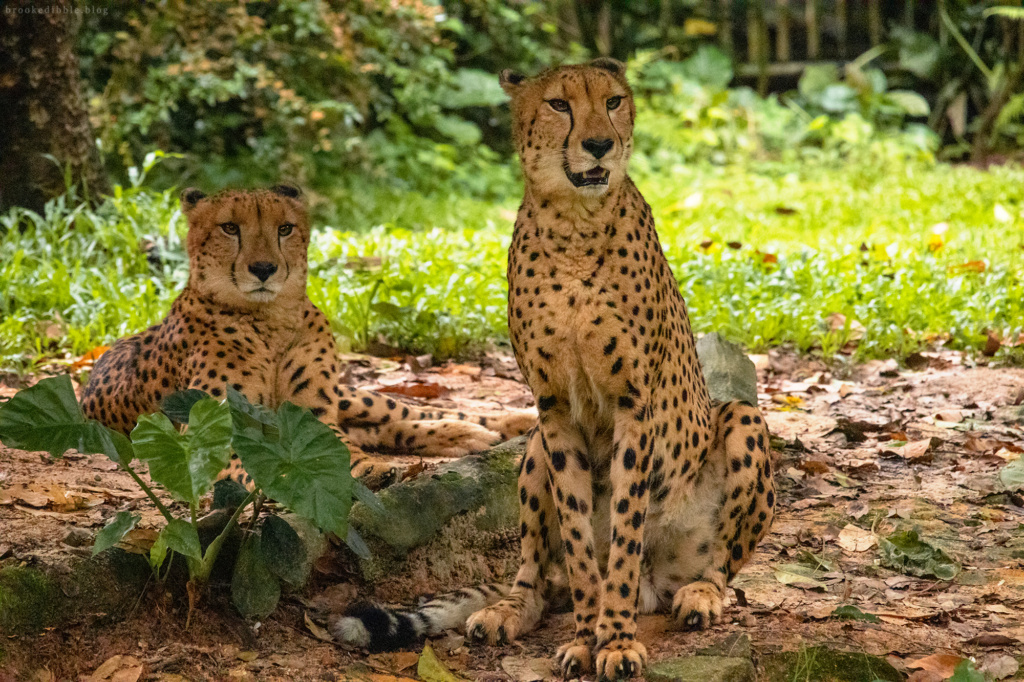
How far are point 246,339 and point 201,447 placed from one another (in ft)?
5.13

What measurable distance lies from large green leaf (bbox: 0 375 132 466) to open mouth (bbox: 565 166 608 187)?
144 cm

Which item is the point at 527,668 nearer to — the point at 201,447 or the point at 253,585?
the point at 253,585

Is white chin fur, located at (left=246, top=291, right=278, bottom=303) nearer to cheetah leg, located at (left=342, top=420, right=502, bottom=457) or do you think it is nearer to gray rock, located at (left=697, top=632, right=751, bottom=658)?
cheetah leg, located at (left=342, top=420, right=502, bottom=457)

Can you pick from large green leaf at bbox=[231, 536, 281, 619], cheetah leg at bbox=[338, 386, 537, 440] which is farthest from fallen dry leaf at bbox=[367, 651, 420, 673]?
cheetah leg at bbox=[338, 386, 537, 440]

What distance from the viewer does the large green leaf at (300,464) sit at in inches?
105

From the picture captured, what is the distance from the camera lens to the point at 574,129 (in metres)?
3.06

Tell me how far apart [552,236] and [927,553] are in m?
1.67

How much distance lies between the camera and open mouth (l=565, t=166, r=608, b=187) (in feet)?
10.1

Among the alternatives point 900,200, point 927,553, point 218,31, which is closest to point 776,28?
point 900,200

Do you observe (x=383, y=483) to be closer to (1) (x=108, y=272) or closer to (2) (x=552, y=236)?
(2) (x=552, y=236)

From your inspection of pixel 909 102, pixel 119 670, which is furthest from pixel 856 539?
pixel 909 102

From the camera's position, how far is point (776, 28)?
1484cm

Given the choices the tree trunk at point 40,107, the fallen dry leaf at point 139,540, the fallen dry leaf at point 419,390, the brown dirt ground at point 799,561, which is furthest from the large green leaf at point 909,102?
the fallen dry leaf at point 139,540

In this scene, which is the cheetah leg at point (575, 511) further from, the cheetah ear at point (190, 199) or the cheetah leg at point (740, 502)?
the cheetah ear at point (190, 199)
